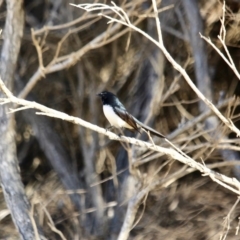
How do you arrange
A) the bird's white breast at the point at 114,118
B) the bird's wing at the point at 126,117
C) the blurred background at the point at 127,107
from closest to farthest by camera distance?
the bird's wing at the point at 126,117, the bird's white breast at the point at 114,118, the blurred background at the point at 127,107

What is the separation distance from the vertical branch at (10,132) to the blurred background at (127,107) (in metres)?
0.39

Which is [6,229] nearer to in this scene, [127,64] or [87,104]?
[87,104]

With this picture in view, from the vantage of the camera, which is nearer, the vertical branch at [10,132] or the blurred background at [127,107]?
the vertical branch at [10,132]

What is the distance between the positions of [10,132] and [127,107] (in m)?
1.77

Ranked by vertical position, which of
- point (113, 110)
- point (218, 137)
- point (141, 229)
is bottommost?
point (141, 229)

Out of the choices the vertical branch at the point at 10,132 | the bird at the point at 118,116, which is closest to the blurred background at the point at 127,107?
the vertical branch at the point at 10,132

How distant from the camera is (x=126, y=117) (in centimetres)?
596

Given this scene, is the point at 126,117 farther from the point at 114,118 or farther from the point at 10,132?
the point at 10,132

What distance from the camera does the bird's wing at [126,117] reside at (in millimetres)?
5906

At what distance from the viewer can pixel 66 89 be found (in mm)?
9320

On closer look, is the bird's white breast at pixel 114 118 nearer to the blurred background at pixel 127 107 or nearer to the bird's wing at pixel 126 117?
the bird's wing at pixel 126 117

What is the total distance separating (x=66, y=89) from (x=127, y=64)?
41.4 inches

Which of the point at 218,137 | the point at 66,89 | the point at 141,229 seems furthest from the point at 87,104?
the point at 218,137

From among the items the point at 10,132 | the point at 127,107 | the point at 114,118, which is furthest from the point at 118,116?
the point at 127,107
